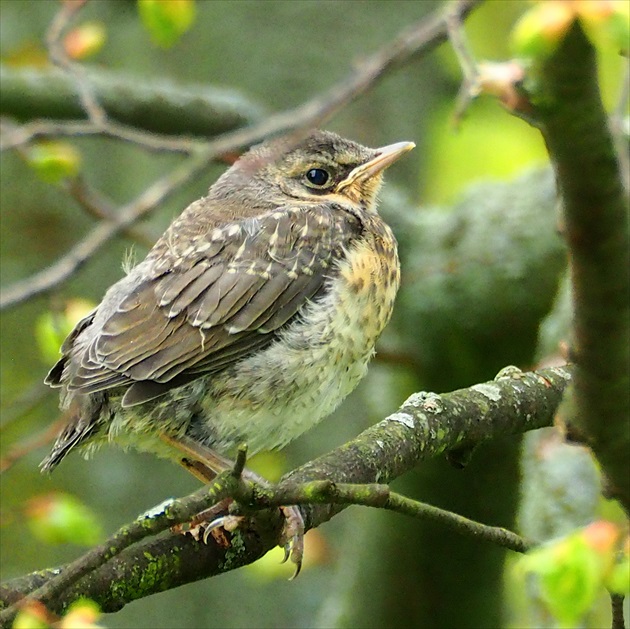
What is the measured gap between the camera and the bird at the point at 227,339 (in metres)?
3.57

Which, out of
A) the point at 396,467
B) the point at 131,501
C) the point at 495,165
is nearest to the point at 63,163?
the point at 396,467

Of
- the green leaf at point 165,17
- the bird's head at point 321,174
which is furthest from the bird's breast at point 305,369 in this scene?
the green leaf at point 165,17

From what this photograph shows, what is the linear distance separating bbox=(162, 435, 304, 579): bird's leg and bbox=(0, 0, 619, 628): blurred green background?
149 centimetres

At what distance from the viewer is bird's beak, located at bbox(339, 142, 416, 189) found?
14.7ft

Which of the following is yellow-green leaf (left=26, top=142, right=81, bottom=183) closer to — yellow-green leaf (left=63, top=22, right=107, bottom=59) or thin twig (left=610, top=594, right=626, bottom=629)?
yellow-green leaf (left=63, top=22, right=107, bottom=59)

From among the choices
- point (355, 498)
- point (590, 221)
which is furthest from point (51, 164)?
point (590, 221)

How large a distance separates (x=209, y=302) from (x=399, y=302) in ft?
6.79

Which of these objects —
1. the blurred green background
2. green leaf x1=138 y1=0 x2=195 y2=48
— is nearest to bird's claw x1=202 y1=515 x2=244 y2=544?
green leaf x1=138 y1=0 x2=195 y2=48

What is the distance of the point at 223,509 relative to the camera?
309cm

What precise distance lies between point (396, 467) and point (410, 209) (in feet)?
9.19

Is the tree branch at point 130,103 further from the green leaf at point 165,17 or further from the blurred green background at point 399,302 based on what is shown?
the green leaf at point 165,17

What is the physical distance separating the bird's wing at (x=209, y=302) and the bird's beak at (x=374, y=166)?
48cm

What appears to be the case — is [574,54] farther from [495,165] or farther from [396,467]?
[495,165]

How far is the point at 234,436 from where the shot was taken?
364cm
